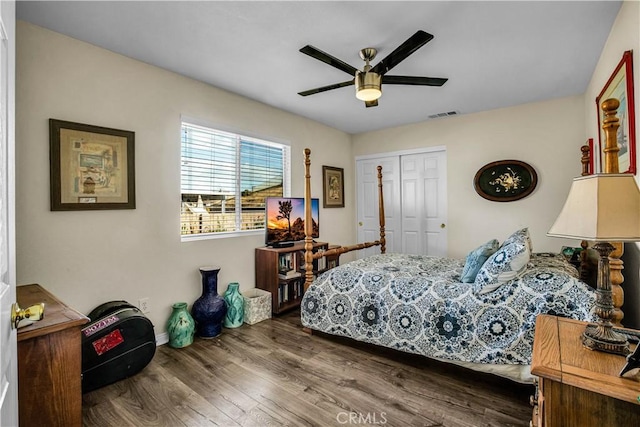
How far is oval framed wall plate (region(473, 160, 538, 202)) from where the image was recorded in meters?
3.85

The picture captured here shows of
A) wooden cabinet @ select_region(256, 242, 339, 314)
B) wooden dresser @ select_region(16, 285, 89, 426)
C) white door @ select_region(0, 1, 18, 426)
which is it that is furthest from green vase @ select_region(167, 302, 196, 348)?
white door @ select_region(0, 1, 18, 426)

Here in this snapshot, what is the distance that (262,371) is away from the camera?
2.35 m

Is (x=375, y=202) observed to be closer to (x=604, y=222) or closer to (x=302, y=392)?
(x=302, y=392)

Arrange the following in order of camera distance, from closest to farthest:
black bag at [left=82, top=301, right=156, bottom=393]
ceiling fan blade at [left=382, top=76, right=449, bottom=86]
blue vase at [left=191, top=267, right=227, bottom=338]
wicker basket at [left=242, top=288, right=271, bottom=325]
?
black bag at [left=82, top=301, right=156, bottom=393], ceiling fan blade at [left=382, top=76, right=449, bottom=86], blue vase at [left=191, top=267, right=227, bottom=338], wicker basket at [left=242, top=288, right=271, bottom=325]

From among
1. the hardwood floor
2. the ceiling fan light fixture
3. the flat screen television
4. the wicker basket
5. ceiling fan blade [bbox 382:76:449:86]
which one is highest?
ceiling fan blade [bbox 382:76:449:86]

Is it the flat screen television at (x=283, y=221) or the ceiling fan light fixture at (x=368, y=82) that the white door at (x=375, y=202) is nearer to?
the flat screen television at (x=283, y=221)

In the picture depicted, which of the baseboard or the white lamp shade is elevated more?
the white lamp shade

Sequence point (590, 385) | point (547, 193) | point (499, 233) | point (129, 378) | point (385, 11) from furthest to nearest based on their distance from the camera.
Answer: point (499, 233) < point (547, 193) < point (129, 378) < point (385, 11) < point (590, 385)

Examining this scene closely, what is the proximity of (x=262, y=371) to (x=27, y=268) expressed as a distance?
5.81 ft

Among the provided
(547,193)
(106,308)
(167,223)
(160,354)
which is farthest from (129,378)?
(547,193)

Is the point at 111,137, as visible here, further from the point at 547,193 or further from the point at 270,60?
the point at 547,193

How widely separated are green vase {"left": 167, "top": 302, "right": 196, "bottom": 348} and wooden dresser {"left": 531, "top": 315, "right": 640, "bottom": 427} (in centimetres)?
262

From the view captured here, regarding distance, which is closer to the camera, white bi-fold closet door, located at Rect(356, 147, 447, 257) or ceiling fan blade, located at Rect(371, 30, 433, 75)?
ceiling fan blade, located at Rect(371, 30, 433, 75)

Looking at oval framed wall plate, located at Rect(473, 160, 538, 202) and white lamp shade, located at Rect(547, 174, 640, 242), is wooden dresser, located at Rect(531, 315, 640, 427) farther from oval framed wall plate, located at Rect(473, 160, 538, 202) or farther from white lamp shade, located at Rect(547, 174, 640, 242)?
oval framed wall plate, located at Rect(473, 160, 538, 202)
